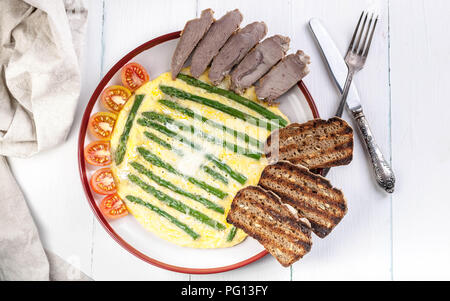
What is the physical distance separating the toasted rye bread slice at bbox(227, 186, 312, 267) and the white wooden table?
0.35m

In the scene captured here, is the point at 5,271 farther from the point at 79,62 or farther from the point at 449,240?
the point at 449,240

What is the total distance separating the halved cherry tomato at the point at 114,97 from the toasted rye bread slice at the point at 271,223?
131 cm

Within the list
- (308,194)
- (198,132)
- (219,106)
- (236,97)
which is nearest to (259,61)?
(236,97)

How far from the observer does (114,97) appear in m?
3.54

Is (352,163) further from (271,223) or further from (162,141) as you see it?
(162,141)

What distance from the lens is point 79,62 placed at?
3.64 metres

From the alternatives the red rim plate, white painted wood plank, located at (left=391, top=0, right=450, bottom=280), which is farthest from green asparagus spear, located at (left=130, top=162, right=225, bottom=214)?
white painted wood plank, located at (left=391, top=0, right=450, bottom=280)

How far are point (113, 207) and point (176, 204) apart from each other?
0.54 m

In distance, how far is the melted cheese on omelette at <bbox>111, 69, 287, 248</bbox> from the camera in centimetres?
358

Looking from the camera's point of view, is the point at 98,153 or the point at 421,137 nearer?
the point at 98,153

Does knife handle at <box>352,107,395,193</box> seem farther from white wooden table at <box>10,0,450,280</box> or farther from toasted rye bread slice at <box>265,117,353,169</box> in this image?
toasted rye bread slice at <box>265,117,353,169</box>

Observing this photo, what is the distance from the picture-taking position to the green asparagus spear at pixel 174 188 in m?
3.58

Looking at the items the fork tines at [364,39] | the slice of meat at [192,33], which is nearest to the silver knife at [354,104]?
the fork tines at [364,39]
